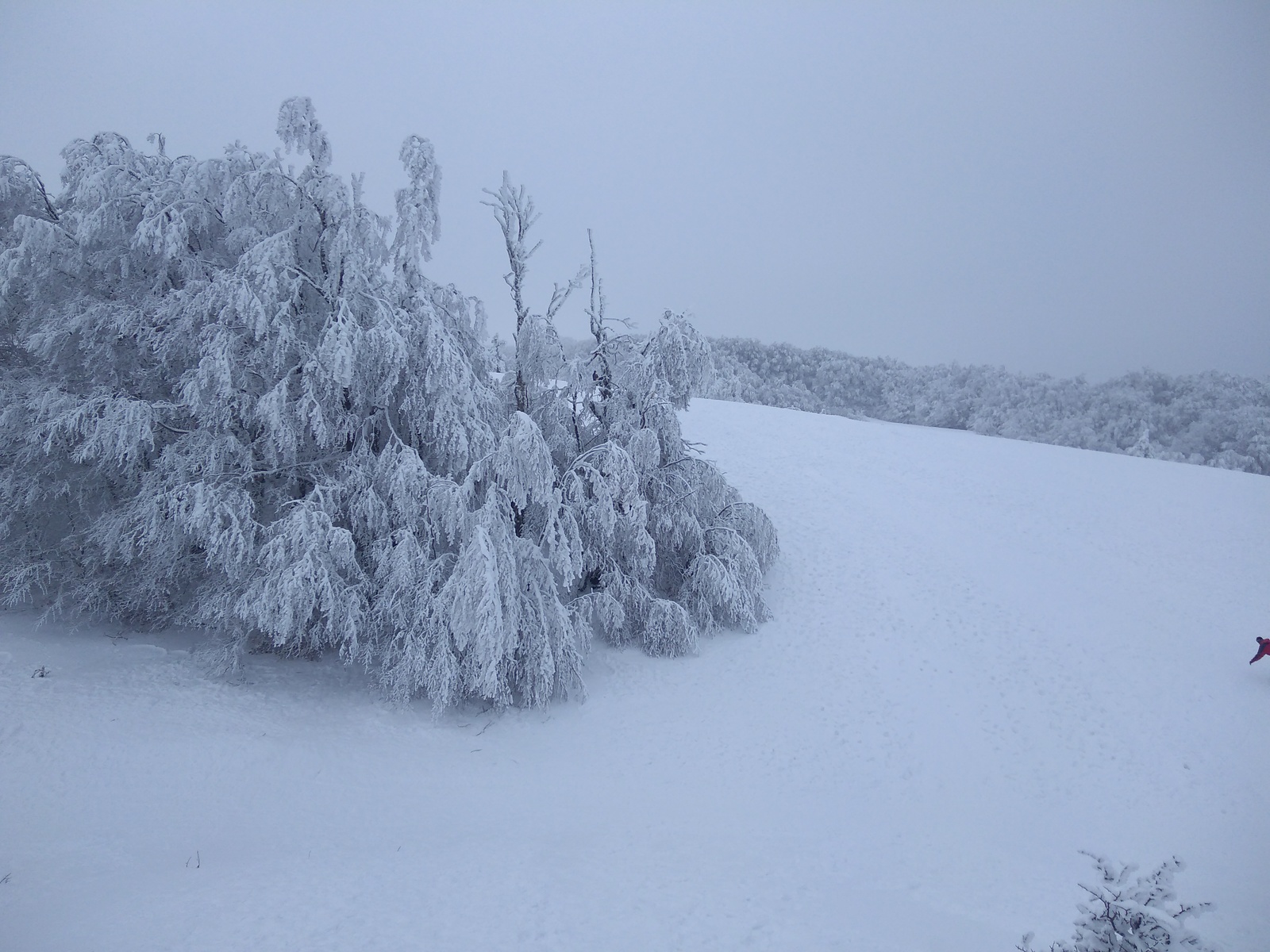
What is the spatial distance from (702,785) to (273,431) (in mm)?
7304

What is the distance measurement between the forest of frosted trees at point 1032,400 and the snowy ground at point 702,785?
1908 centimetres

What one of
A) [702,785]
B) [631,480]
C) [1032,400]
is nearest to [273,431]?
[631,480]

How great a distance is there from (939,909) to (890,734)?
313cm

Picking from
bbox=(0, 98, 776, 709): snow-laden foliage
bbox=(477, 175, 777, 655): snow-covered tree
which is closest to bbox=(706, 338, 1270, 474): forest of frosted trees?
bbox=(477, 175, 777, 655): snow-covered tree

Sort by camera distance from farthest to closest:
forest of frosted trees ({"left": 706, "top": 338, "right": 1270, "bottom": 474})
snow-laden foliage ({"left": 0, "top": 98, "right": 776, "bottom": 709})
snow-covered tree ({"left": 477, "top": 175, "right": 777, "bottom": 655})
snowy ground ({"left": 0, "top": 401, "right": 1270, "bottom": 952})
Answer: forest of frosted trees ({"left": 706, "top": 338, "right": 1270, "bottom": 474})
snow-covered tree ({"left": 477, "top": 175, "right": 777, "bottom": 655})
snow-laden foliage ({"left": 0, "top": 98, "right": 776, "bottom": 709})
snowy ground ({"left": 0, "top": 401, "right": 1270, "bottom": 952})

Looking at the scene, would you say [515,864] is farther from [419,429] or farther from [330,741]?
[419,429]

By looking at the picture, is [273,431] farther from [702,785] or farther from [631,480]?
[702,785]

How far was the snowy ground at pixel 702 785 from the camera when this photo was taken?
19.9 feet

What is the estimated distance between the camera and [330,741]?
8.57 m

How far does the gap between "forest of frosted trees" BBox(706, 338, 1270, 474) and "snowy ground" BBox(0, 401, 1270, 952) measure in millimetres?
19080

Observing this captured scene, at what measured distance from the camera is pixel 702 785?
28.1 ft

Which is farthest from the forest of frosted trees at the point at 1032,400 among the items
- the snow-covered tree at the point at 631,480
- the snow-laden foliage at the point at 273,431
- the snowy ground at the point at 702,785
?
the snow-laden foliage at the point at 273,431

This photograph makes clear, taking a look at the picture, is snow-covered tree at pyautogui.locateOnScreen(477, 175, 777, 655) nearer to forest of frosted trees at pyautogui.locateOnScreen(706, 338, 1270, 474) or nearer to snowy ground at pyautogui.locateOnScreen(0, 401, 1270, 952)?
snowy ground at pyautogui.locateOnScreen(0, 401, 1270, 952)

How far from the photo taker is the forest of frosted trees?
30.2 meters
